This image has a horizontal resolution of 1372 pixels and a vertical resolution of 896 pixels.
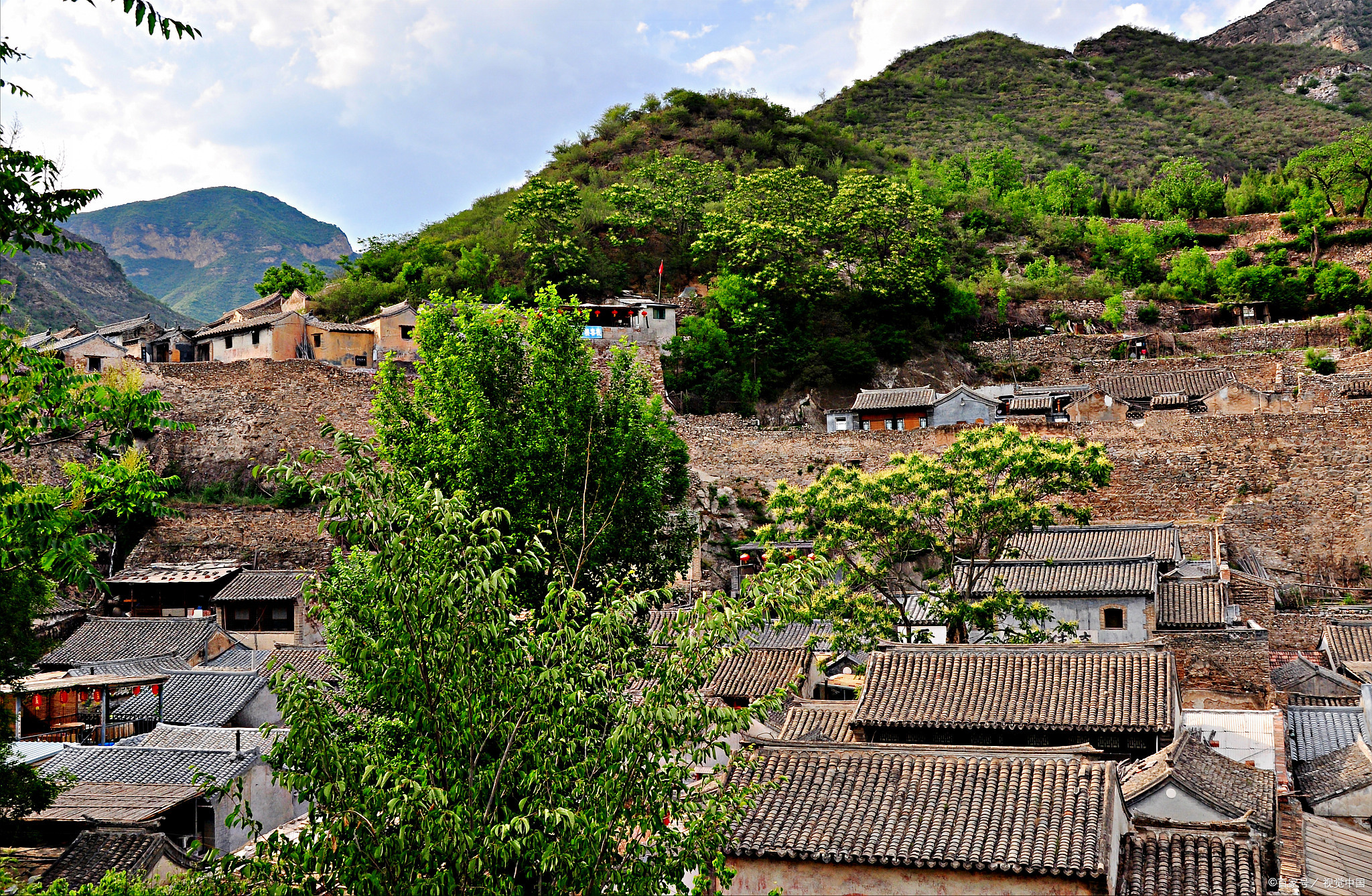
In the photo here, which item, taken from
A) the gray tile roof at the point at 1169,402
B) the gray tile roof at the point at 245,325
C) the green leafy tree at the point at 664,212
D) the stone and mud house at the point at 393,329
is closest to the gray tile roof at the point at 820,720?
the gray tile roof at the point at 1169,402

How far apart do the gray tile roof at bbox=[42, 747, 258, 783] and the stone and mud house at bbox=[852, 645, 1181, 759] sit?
10860 mm

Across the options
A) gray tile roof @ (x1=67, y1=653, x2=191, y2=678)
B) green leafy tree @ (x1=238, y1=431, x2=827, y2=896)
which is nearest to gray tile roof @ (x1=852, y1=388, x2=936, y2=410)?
gray tile roof @ (x1=67, y1=653, x2=191, y2=678)

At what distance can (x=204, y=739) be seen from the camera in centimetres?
2053

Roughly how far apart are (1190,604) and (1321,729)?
594cm

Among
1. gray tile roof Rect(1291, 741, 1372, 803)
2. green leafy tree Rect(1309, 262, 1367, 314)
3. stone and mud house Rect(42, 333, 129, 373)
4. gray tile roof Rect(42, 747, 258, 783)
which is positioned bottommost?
gray tile roof Rect(42, 747, 258, 783)

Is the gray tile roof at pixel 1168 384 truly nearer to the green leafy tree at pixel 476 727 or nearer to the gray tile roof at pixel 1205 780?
the gray tile roof at pixel 1205 780

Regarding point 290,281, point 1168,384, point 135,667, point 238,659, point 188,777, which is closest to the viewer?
point 188,777

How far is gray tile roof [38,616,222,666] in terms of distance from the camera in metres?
28.8

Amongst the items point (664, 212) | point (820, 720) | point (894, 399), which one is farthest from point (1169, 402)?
Answer: point (820, 720)

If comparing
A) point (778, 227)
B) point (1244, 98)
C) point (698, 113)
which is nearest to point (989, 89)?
point (1244, 98)

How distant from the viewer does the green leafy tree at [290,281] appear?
52.4 metres

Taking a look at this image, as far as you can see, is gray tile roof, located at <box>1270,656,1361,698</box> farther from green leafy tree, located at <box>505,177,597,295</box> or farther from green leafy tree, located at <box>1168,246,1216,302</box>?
green leafy tree, located at <box>1168,246,1216,302</box>

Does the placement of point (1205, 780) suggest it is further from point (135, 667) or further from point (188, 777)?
point (135, 667)

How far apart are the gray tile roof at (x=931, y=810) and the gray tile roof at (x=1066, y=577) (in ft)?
38.5
